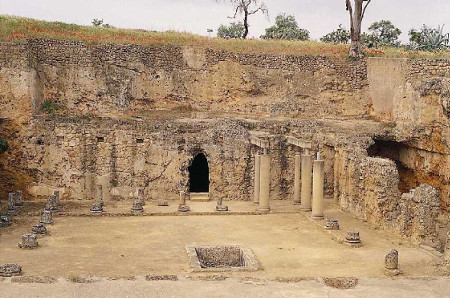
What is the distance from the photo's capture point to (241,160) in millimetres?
36156

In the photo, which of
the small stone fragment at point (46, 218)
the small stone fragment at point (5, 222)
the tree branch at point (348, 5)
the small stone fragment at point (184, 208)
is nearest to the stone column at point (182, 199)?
the small stone fragment at point (184, 208)

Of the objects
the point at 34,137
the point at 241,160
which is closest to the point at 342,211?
the point at 241,160

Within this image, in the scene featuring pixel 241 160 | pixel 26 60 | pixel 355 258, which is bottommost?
pixel 355 258

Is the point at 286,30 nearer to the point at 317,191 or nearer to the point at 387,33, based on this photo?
the point at 387,33

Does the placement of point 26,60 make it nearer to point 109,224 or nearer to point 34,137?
point 34,137

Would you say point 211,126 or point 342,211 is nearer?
point 342,211

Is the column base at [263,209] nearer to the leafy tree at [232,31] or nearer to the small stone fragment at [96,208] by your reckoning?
the small stone fragment at [96,208]

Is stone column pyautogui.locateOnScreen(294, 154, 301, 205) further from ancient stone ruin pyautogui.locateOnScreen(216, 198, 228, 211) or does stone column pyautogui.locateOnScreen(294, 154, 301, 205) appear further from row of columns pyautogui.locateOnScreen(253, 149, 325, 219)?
ancient stone ruin pyautogui.locateOnScreen(216, 198, 228, 211)

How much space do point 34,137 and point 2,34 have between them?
6665 mm

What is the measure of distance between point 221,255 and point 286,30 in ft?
190

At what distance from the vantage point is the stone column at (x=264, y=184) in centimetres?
3206

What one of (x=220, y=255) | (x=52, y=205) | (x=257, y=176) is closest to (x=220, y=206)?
(x=257, y=176)

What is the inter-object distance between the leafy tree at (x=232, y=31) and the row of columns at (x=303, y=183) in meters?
51.9

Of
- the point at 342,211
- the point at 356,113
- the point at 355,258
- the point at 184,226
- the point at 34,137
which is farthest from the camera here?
the point at 356,113
